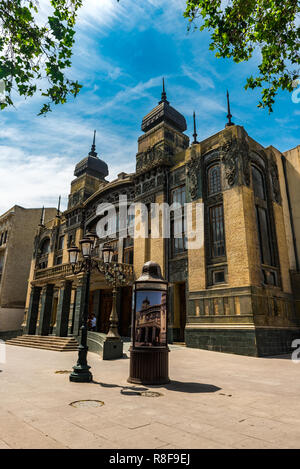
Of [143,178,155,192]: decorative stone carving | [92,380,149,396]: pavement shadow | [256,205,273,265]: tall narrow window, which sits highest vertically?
[143,178,155,192]: decorative stone carving

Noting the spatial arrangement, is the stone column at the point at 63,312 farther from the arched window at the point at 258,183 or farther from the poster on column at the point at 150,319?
the arched window at the point at 258,183

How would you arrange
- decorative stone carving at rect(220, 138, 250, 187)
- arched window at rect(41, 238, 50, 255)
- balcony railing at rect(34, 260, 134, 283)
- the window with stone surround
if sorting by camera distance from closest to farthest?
decorative stone carving at rect(220, 138, 250, 187), the window with stone surround, balcony railing at rect(34, 260, 134, 283), arched window at rect(41, 238, 50, 255)

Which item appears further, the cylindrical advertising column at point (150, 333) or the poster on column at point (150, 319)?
the poster on column at point (150, 319)

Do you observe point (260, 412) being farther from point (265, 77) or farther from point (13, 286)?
point (13, 286)

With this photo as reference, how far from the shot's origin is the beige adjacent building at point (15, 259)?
40.2 metres

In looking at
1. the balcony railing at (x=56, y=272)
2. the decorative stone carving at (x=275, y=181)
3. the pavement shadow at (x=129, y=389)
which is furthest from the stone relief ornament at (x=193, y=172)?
the pavement shadow at (x=129, y=389)

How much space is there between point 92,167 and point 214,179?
19.1 metres

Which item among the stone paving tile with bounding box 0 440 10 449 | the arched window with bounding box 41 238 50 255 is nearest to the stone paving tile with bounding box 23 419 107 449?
the stone paving tile with bounding box 0 440 10 449

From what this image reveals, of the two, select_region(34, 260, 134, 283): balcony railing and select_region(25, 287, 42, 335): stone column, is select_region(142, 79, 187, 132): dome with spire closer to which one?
select_region(34, 260, 134, 283): balcony railing

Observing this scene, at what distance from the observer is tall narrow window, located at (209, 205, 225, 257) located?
18.3m

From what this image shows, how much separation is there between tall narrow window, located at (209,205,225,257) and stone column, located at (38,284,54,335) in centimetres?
1498

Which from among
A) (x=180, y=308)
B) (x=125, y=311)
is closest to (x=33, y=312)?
(x=125, y=311)

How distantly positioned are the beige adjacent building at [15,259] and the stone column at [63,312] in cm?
2047
